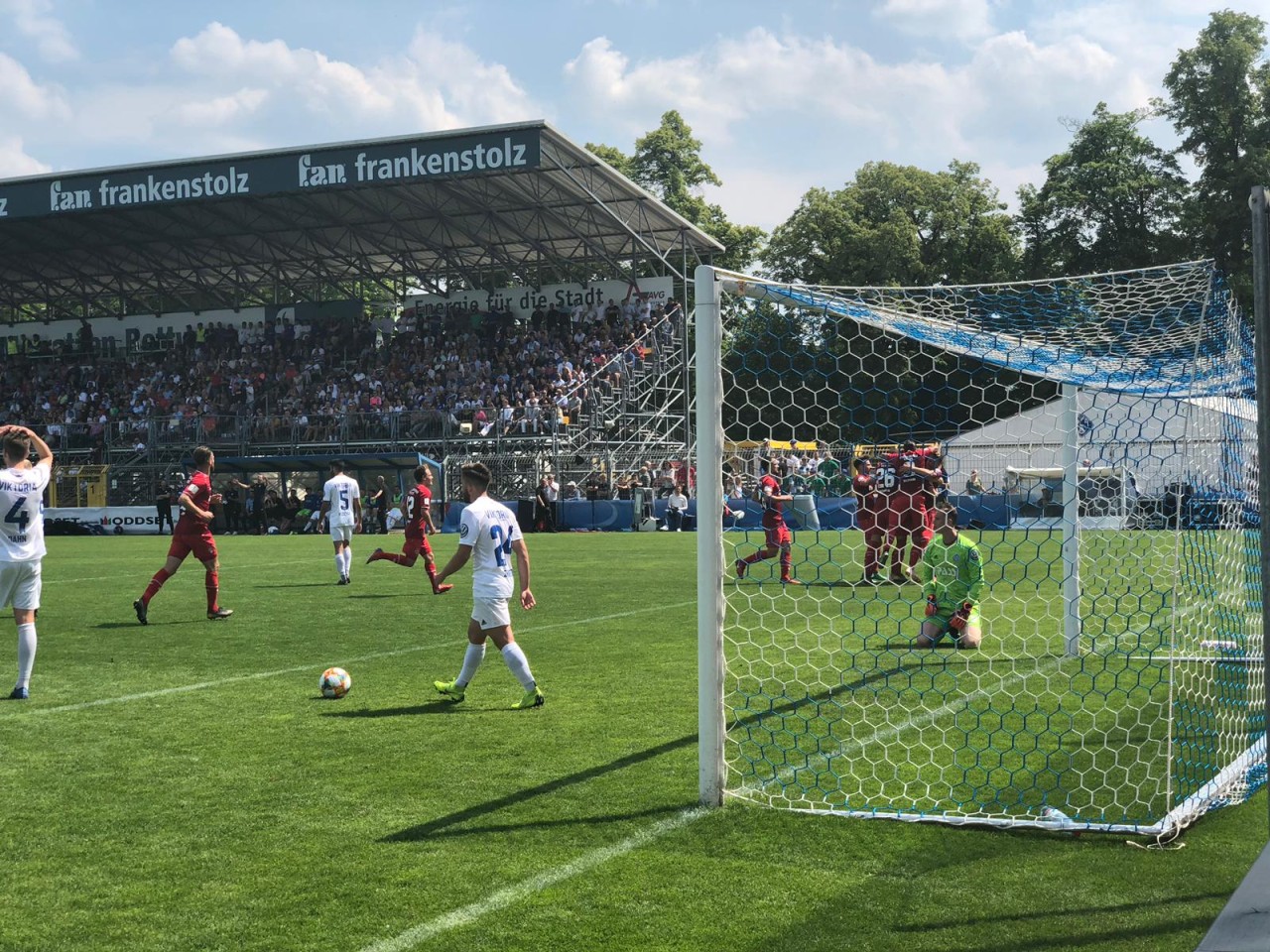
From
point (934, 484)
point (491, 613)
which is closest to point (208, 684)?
point (491, 613)

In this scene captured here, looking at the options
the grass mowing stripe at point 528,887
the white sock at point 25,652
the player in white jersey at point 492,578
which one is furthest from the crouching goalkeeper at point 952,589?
the white sock at point 25,652

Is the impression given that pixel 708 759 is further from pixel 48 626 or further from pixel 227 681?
pixel 48 626

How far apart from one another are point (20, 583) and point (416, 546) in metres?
8.42

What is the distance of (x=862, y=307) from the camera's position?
22.2 ft

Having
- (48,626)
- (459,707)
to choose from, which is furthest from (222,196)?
(459,707)

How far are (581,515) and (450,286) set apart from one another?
15.9 m

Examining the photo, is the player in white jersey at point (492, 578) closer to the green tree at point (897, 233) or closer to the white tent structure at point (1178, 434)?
the white tent structure at point (1178, 434)

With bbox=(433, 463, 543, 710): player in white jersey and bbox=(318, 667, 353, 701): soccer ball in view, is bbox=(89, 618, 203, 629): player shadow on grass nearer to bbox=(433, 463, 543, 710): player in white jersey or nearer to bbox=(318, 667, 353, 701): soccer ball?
bbox=(318, 667, 353, 701): soccer ball

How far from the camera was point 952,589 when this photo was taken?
10.4 m

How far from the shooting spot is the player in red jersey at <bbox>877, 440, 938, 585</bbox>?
13195 millimetres

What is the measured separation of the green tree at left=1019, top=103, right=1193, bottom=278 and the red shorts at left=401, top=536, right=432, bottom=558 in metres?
42.1

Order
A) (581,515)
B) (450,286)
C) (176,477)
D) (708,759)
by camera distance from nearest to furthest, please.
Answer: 1. (708,759)
2. (581,515)
3. (176,477)
4. (450,286)

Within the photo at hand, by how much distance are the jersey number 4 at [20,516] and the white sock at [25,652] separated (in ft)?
2.34

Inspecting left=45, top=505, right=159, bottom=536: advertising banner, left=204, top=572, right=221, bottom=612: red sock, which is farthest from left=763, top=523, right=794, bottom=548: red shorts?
left=45, top=505, right=159, bottom=536: advertising banner
